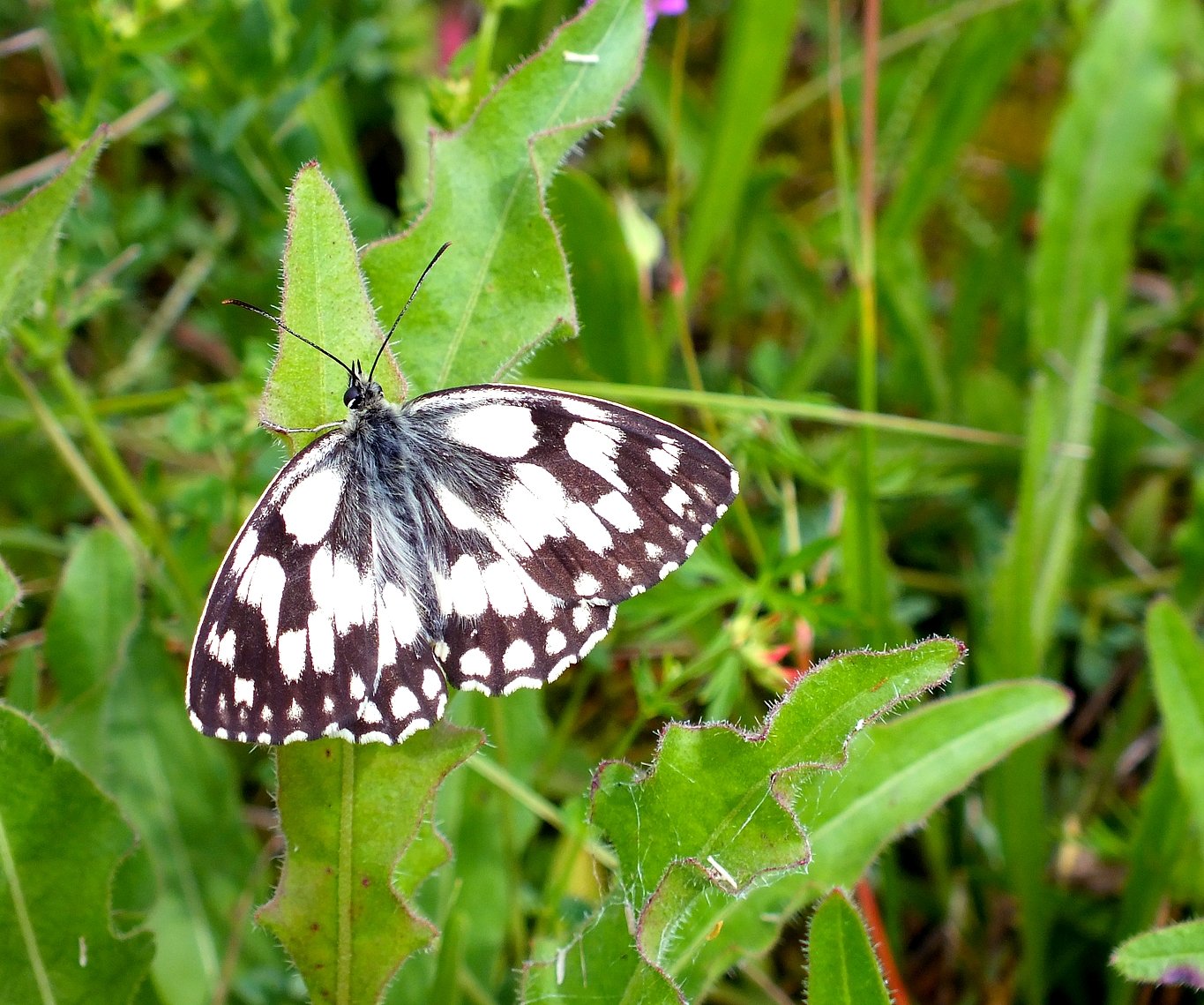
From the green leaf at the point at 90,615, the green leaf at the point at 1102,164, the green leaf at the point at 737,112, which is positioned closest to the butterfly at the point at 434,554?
the green leaf at the point at 90,615

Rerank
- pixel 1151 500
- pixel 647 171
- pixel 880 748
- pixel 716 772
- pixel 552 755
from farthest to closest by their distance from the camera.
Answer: pixel 647 171
pixel 1151 500
pixel 552 755
pixel 880 748
pixel 716 772

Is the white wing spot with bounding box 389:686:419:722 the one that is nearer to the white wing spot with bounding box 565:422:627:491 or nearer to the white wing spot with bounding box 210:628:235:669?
the white wing spot with bounding box 210:628:235:669

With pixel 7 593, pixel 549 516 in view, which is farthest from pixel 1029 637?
pixel 7 593

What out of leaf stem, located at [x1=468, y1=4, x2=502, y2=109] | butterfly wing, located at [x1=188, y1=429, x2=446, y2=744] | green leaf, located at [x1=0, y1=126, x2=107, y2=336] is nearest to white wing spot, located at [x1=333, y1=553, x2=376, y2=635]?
butterfly wing, located at [x1=188, y1=429, x2=446, y2=744]

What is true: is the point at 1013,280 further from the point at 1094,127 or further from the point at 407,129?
the point at 407,129

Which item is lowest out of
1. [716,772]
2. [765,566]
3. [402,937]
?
[402,937]

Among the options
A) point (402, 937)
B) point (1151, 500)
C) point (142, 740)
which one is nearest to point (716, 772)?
point (402, 937)
